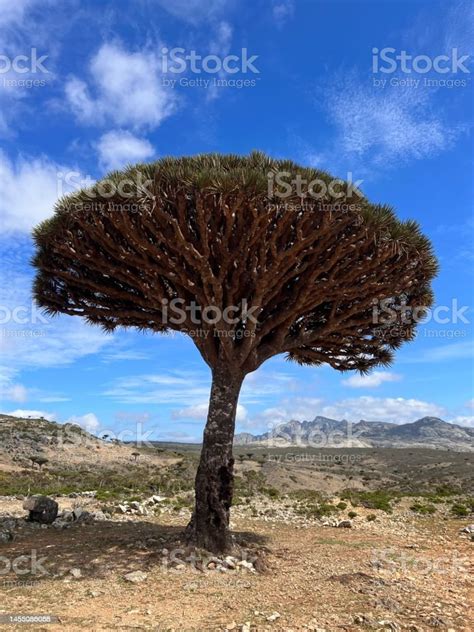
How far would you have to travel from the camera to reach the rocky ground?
551 cm

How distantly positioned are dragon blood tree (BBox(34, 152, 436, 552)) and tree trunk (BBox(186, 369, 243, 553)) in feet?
0.06

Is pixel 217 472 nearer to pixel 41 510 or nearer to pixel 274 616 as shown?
pixel 274 616

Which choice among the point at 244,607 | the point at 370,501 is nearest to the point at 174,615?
the point at 244,607

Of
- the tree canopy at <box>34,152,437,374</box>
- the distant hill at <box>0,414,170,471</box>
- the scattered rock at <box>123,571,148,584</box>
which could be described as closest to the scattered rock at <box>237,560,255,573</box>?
the scattered rock at <box>123,571,148,584</box>

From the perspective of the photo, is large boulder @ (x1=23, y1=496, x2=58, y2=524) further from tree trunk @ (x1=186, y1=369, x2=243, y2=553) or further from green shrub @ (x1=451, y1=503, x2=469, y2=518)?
green shrub @ (x1=451, y1=503, x2=469, y2=518)

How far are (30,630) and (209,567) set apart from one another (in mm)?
3043

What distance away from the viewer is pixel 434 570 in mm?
7797

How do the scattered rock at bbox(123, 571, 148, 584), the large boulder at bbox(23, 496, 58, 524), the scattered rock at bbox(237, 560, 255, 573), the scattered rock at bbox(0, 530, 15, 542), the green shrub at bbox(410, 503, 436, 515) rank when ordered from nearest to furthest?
the scattered rock at bbox(123, 571, 148, 584)
the scattered rock at bbox(237, 560, 255, 573)
the scattered rock at bbox(0, 530, 15, 542)
the large boulder at bbox(23, 496, 58, 524)
the green shrub at bbox(410, 503, 436, 515)

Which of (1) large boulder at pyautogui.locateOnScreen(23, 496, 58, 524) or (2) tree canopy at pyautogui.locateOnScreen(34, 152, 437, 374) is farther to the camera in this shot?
(1) large boulder at pyautogui.locateOnScreen(23, 496, 58, 524)

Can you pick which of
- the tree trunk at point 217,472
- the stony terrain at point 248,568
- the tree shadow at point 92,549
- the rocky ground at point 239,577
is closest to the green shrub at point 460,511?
the stony terrain at point 248,568

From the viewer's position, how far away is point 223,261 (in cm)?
815

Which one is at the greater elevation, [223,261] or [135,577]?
[223,261]

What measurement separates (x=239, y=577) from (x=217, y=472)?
5.97 ft

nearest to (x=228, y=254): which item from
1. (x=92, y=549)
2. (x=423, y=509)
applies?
(x=92, y=549)
